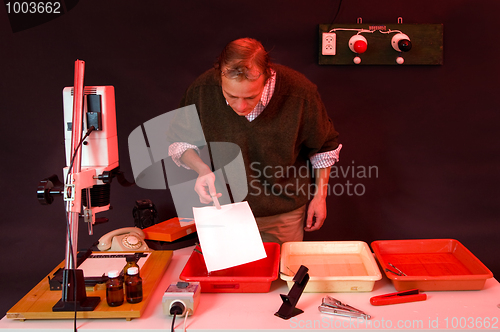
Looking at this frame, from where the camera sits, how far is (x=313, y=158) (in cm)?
183

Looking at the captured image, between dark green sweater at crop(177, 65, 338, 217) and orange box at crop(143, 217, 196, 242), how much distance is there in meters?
0.33

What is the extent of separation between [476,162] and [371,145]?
66 centimetres

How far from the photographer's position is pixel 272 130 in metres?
1.64

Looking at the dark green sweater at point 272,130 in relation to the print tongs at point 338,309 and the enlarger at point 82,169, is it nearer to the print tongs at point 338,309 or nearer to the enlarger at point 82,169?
the enlarger at point 82,169

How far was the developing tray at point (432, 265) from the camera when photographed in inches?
48.0

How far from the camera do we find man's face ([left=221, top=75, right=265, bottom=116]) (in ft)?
4.35

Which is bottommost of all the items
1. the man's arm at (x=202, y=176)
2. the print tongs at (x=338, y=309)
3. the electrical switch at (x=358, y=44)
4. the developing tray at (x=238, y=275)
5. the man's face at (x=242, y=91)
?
the print tongs at (x=338, y=309)

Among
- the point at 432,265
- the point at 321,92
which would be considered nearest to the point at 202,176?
the point at 432,265

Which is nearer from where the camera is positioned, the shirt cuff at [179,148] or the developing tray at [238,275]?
the developing tray at [238,275]

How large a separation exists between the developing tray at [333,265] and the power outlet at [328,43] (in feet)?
4.08

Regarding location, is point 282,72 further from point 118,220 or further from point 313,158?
point 118,220

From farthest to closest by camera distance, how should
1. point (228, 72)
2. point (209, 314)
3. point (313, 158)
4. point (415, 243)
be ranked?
point (313, 158), point (415, 243), point (228, 72), point (209, 314)

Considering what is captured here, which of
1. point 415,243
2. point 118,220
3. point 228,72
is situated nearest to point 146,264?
point 228,72

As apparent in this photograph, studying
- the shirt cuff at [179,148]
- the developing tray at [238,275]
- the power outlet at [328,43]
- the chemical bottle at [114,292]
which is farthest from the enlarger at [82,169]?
the power outlet at [328,43]
